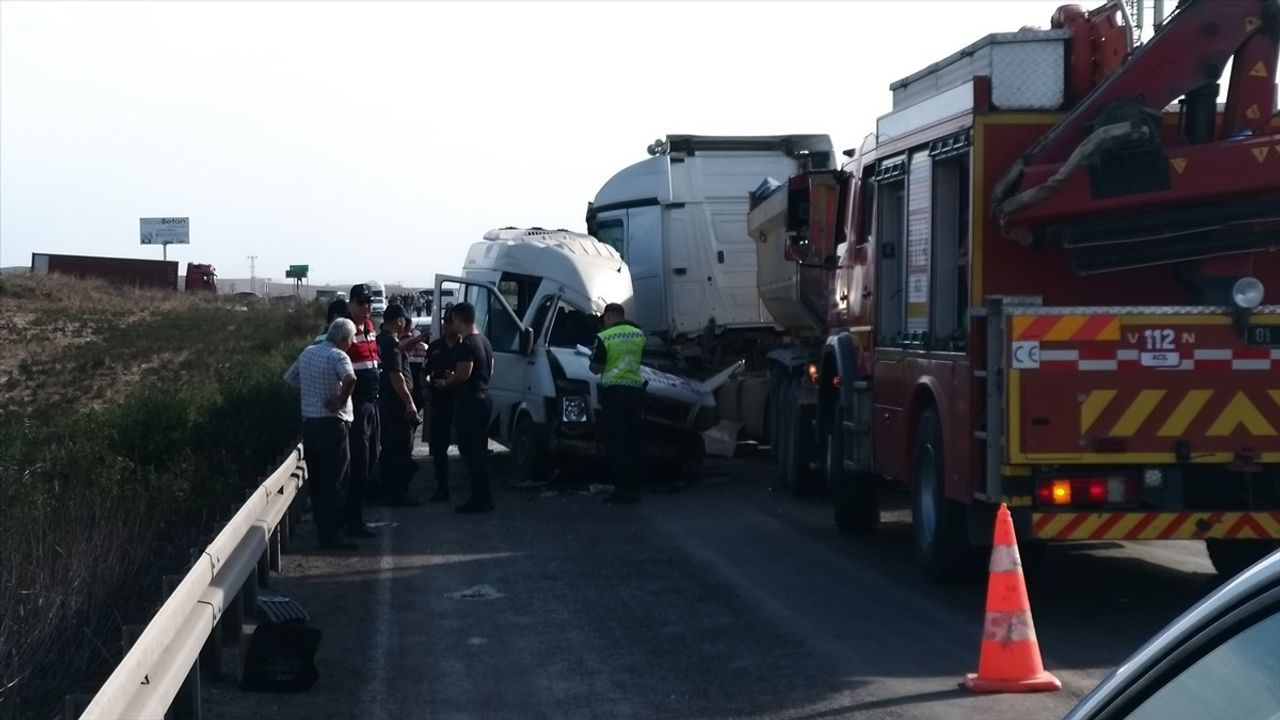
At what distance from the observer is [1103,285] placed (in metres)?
9.66

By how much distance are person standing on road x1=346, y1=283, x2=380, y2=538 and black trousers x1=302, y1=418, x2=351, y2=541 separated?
67 cm

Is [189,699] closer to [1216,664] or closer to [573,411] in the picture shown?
[1216,664]

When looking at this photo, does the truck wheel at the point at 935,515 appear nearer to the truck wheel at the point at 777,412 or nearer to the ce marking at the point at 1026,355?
the ce marking at the point at 1026,355

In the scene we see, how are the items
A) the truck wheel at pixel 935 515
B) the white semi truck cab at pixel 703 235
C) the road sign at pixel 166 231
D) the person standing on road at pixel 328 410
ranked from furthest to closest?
the road sign at pixel 166 231
the white semi truck cab at pixel 703 235
the person standing on road at pixel 328 410
the truck wheel at pixel 935 515

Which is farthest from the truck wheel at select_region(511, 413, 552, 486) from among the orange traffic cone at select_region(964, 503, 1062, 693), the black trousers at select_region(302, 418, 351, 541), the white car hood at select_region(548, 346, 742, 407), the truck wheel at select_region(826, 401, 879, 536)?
the orange traffic cone at select_region(964, 503, 1062, 693)

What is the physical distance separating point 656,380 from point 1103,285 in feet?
25.2

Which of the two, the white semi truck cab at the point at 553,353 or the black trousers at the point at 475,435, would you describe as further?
the white semi truck cab at the point at 553,353

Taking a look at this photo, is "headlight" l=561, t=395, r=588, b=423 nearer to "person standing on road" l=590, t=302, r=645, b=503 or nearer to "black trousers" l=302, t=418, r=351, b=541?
"person standing on road" l=590, t=302, r=645, b=503

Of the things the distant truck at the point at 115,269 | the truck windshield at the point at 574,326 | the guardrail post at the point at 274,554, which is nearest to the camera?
the guardrail post at the point at 274,554

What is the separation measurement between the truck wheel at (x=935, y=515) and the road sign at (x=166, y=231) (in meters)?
107

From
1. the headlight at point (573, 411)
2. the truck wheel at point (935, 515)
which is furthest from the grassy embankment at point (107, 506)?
the truck wheel at point (935, 515)

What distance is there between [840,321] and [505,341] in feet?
17.6

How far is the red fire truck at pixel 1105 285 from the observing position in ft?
29.5

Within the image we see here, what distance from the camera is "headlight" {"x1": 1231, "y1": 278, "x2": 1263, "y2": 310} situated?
355 inches
